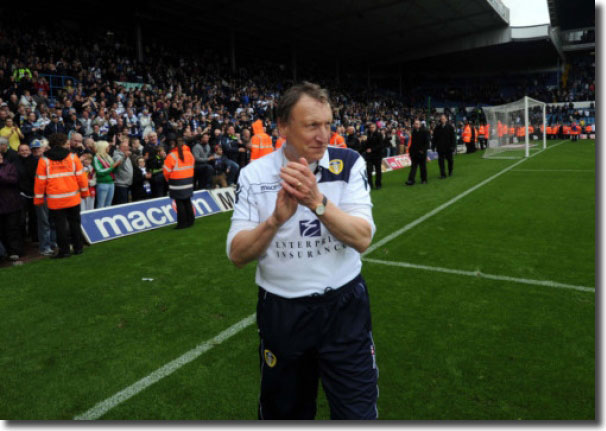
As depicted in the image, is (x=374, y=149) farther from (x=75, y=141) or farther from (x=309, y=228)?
(x=309, y=228)

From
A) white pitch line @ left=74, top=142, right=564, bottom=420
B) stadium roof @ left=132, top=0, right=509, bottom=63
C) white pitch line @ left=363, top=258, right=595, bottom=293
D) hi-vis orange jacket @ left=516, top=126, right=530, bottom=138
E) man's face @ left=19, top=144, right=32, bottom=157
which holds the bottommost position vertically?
white pitch line @ left=74, top=142, right=564, bottom=420

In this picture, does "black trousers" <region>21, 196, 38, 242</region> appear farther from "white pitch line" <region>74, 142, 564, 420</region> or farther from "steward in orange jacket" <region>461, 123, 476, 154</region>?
"steward in orange jacket" <region>461, 123, 476, 154</region>

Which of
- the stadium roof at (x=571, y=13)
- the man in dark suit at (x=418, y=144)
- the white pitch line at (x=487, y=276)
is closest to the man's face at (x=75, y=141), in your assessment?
the white pitch line at (x=487, y=276)

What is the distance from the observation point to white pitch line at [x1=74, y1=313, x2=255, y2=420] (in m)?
3.20

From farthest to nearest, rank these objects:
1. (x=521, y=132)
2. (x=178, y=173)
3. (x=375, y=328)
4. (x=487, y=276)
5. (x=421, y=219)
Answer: (x=521, y=132)
(x=178, y=173)
(x=421, y=219)
(x=487, y=276)
(x=375, y=328)

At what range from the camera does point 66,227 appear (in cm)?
735

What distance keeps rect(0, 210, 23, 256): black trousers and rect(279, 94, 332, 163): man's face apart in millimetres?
7219

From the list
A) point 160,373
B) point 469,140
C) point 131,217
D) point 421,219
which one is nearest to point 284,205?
point 160,373

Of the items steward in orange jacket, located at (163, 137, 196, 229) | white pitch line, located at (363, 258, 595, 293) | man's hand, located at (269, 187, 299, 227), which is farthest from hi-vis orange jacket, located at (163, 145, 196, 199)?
man's hand, located at (269, 187, 299, 227)

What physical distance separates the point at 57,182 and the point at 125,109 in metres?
10.6

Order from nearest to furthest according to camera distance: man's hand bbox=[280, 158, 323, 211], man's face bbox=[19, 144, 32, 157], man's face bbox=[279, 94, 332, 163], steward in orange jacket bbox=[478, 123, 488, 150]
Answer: man's hand bbox=[280, 158, 323, 211] < man's face bbox=[279, 94, 332, 163] < man's face bbox=[19, 144, 32, 157] < steward in orange jacket bbox=[478, 123, 488, 150]

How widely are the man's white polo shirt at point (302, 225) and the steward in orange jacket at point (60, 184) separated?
242 inches

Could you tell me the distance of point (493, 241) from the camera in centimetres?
709

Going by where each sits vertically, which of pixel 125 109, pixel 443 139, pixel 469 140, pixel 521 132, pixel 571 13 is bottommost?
pixel 443 139
